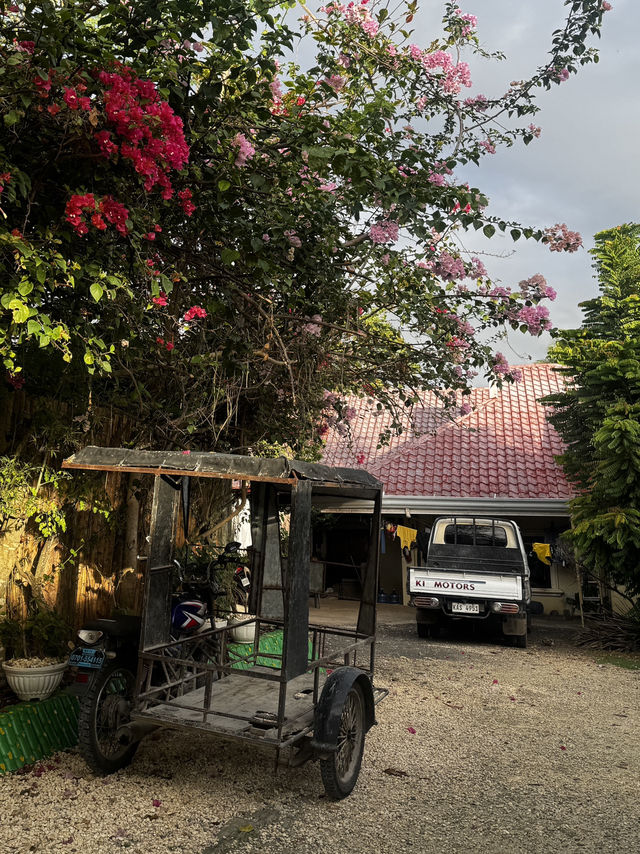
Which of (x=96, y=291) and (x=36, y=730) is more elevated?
(x=96, y=291)

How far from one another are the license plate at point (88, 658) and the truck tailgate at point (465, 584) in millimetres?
6540

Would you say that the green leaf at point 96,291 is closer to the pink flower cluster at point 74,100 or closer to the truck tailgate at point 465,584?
the pink flower cluster at point 74,100

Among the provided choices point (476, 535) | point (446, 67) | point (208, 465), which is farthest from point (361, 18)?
point (476, 535)

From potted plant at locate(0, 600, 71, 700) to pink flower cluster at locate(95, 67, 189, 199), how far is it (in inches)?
146

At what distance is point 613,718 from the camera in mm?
6656

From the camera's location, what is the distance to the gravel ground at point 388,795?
12.4 feet

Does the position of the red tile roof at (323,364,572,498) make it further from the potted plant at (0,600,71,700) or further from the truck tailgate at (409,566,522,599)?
the potted plant at (0,600,71,700)

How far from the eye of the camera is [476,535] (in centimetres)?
1211

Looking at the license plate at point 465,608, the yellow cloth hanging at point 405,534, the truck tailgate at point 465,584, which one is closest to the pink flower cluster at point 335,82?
the truck tailgate at point 465,584

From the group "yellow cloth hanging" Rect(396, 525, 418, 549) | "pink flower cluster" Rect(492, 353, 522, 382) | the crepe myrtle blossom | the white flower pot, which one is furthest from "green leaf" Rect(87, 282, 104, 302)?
"yellow cloth hanging" Rect(396, 525, 418, 549)

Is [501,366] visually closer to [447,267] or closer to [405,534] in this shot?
[447,267]

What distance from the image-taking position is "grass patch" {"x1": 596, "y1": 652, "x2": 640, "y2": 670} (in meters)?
9.33

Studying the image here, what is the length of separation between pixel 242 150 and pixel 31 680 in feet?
14.1

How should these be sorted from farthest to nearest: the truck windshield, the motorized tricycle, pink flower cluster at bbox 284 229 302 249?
the truck windshield → pink flower cluster at bbox 284 229 302 249 → the motorized tricycle
